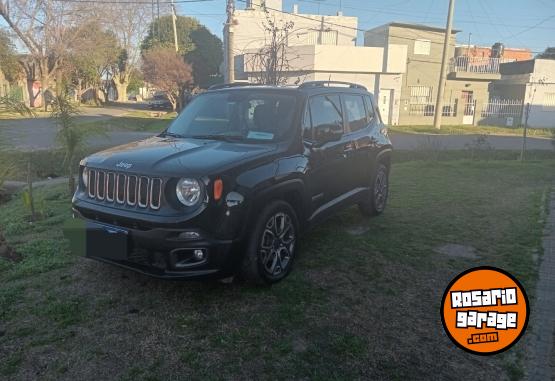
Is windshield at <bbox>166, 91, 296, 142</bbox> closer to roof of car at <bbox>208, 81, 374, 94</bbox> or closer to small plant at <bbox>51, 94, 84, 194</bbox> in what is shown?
roof of car at <bbox>208, 81, 374, 94</bbox>

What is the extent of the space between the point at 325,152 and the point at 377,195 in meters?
1.97

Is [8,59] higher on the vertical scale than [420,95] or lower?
higher

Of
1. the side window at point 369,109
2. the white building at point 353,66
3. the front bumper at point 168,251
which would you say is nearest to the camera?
the front bumper at point 168,251

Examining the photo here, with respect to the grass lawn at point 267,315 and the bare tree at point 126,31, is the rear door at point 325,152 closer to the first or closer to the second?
the grass lawn at point 267,315

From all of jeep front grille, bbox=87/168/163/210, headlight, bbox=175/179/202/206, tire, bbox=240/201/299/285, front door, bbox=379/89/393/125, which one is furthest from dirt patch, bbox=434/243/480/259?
front door, bbox=379/89/393/125

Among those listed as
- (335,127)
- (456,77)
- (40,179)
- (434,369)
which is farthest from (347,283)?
(456,77)

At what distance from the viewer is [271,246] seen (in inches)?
154

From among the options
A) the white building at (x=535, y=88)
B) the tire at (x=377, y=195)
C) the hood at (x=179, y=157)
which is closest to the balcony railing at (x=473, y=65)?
the white building at (x=535, y=88)

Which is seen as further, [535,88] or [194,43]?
[194,43]

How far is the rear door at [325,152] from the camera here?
4480 millimetres

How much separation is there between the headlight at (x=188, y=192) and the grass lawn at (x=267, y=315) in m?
0.91

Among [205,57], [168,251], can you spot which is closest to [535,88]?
[205,57]

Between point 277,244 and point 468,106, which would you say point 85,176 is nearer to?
point 277,244

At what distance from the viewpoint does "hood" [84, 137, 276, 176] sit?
11.2 feet
